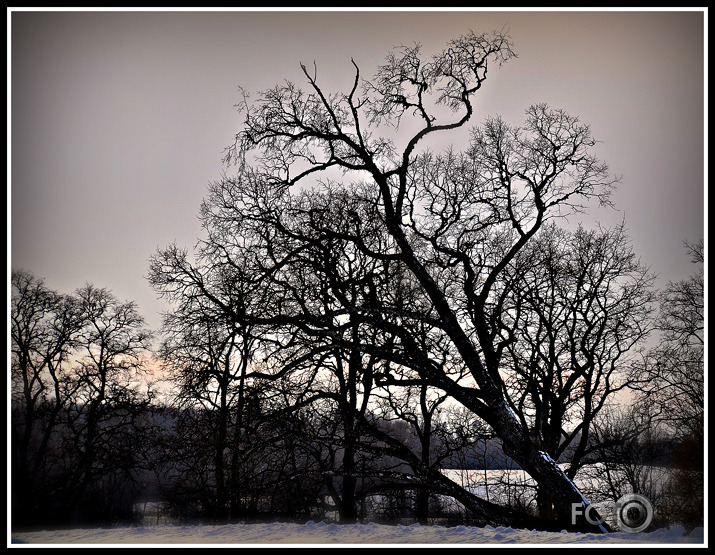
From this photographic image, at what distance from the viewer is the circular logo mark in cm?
1041

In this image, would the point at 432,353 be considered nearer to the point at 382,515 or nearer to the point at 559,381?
the point at 559,381

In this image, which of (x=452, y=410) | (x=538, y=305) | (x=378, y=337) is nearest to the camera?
(x=378, y=337)

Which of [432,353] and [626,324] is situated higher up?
[626,324]

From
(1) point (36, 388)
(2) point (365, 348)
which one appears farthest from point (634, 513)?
(1) point (36, 388)

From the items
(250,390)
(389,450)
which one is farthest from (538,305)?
(250,390)

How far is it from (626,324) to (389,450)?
44.4 ft

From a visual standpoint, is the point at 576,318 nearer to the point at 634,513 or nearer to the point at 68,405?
the point at 634,513

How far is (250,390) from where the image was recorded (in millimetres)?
11219

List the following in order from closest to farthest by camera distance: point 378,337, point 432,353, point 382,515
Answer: point 378,337 < point 432,353 < point 382,515

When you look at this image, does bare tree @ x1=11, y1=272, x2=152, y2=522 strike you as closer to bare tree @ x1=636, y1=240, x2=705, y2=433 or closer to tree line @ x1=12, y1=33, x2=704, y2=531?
tree line @ x1=12, y1=33, x2=704, y2=531

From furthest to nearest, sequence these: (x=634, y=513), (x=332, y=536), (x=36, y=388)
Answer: (x=36, y=388), (x=634, y=513), (x=332, y=536)

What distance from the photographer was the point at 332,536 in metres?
9.04

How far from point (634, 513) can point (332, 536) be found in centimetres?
784

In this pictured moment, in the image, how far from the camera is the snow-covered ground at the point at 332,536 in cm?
812
